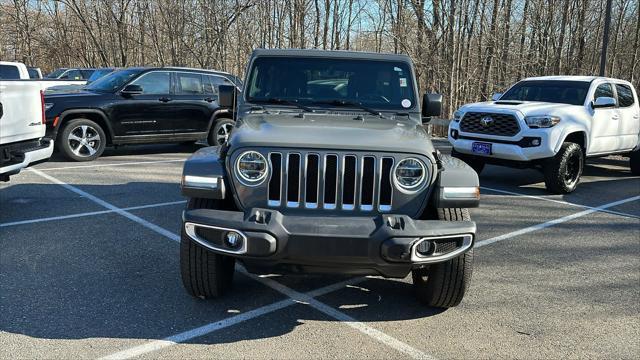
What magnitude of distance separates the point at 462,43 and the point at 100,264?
18.5 m

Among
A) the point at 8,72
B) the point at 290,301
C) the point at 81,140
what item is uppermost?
the point at 8,72

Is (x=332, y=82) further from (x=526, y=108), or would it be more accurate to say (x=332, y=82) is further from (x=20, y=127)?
(x=526, y=108)

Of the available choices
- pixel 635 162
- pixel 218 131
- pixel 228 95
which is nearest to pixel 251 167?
pixel 228 95

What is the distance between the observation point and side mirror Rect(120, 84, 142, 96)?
1024 cm

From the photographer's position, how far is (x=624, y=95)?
32.6ft

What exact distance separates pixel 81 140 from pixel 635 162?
10.9 meters

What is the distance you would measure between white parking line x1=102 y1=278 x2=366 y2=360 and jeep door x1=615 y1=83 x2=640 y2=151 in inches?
309

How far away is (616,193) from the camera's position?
8.79 metres

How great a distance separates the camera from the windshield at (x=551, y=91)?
29.8ft

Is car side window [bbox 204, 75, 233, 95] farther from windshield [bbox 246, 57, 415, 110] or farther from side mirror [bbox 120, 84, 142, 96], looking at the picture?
windshield [bbox 246, 57, 415, 110]

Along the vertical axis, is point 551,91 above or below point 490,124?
above

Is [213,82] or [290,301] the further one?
[213,82]

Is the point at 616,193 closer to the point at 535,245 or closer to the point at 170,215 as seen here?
the point at 535,245

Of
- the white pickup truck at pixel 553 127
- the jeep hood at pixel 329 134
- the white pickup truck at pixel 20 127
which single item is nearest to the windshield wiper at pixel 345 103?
the jeep hood at pixel 329 134
